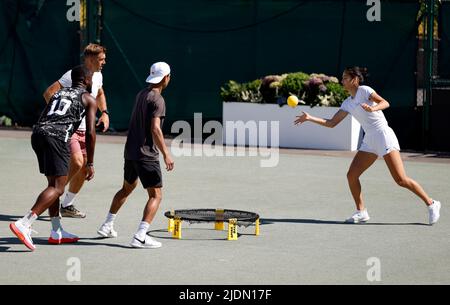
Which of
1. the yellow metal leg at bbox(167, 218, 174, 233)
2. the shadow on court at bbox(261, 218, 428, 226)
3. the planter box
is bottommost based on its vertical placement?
the shadow on court at bbox(261, 218, 428, 226)

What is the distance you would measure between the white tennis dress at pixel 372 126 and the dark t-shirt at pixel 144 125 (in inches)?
105

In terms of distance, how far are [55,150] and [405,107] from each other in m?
9.97

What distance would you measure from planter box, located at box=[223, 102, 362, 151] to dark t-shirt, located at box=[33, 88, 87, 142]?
8.65 m

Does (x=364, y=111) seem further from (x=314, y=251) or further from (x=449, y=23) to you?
(x=449, y=23)

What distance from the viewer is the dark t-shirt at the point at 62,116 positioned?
10250mm

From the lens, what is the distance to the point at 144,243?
10242mm

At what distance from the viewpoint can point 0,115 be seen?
2194 centimetres

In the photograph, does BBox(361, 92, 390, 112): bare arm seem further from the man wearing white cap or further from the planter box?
the planter box

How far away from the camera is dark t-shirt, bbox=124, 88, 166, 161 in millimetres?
10305

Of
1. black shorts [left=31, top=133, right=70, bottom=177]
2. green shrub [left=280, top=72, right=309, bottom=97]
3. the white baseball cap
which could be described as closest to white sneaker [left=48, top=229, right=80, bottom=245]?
black shorts [left=31, top=133, right=70, bottom=177]

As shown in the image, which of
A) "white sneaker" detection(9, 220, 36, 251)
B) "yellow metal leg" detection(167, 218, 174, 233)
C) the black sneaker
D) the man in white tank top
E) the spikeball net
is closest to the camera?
"white sneaker" detection(9, 220, 36, 251)

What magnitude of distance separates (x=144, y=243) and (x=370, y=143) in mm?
3221

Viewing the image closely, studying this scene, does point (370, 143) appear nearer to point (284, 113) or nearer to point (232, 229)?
point (232, 229)
